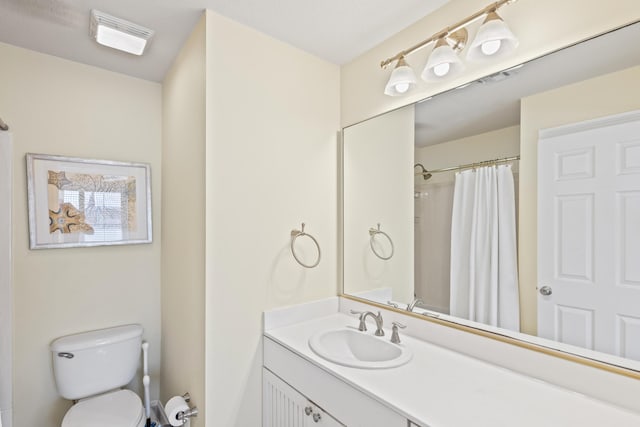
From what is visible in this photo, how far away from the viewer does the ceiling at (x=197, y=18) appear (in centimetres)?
142

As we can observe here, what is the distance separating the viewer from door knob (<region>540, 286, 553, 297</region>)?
44.4 inches

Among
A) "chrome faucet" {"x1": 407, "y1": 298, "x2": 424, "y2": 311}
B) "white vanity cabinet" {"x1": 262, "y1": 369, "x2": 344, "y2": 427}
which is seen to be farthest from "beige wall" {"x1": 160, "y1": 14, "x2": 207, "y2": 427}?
"chrome faucet" {"x1": 407, "y1": 298, "x2": 424, "y2": 311}

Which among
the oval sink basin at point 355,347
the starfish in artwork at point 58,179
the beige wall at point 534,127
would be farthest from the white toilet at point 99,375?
the beige wall at point 534,127

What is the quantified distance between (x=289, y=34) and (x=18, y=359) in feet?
7.77

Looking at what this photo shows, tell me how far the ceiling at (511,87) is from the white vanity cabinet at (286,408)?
1.32 meters

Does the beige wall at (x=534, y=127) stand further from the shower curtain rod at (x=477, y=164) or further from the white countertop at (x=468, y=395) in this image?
the white countertop at (x=468, y=395)

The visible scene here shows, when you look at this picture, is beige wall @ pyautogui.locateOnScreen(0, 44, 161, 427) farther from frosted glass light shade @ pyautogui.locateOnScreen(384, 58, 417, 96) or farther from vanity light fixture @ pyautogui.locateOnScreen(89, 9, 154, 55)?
frosted glass light shade @ pyautogui.locateOnScreen(384, 58, 417, 96)

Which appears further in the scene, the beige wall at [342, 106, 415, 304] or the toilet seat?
the beige wall at [342, 106, 415, 304]

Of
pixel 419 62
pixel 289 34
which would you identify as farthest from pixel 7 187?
pixel 419 62

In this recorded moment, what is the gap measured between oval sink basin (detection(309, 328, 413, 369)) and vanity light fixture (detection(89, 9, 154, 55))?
5.78 ft

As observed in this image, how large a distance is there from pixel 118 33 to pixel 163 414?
7.51ft

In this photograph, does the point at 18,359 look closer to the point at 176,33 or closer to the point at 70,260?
the point at 70,260

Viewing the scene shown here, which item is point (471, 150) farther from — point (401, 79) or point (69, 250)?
point (69, 250)

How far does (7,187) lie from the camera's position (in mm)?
1636
